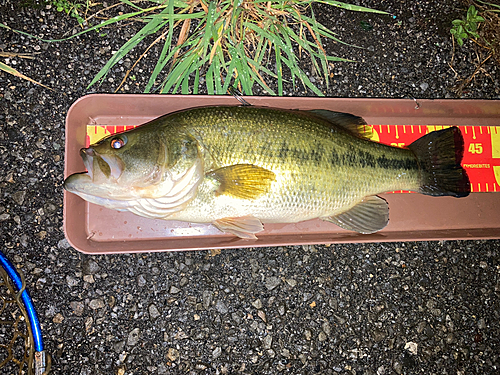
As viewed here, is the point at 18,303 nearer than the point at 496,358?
Yes

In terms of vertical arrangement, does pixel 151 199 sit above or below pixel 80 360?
above

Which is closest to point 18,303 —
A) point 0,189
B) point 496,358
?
point 0,189

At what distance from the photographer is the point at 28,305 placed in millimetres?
2441

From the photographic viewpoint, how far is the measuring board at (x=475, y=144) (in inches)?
109

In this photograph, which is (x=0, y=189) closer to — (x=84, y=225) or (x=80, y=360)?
(x=84, y=225)

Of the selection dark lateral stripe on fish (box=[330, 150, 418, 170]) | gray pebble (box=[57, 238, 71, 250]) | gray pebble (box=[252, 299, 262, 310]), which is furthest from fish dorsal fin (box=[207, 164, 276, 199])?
gray pebble (box=[57, 238, 71, 250])

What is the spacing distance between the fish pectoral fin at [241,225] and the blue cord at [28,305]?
5.02ft

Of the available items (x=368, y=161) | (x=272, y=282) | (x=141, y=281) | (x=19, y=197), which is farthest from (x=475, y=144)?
(x=19, y=197)

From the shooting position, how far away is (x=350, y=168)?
7.45ft

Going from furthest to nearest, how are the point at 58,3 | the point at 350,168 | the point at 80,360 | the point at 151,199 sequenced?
1. the point at 58,3
2. the point at 80,360
3. the point at 350,168
4. the point at 151,199

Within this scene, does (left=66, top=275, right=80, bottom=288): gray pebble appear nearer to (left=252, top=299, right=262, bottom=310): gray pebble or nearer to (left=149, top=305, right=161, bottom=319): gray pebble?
(left=149, top=305, right=161, bottom=319): gray pebble

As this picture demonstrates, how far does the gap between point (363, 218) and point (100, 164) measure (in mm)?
1794

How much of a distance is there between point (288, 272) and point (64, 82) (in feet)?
7.67

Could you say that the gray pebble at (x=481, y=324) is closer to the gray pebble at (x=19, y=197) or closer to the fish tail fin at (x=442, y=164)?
the fish tail fin at (x=442, y=164)
